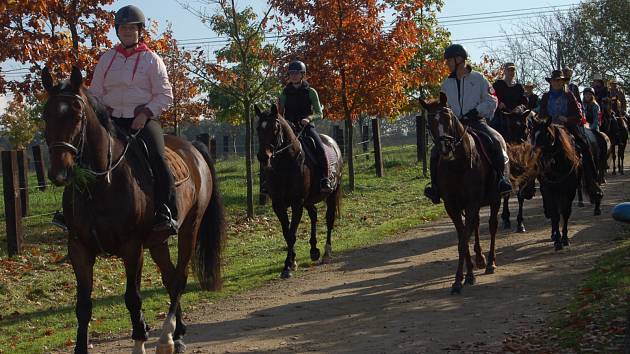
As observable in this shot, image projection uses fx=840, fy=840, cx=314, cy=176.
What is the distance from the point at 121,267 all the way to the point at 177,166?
6.65m

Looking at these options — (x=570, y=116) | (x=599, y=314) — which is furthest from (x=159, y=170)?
(x=570, y=116)

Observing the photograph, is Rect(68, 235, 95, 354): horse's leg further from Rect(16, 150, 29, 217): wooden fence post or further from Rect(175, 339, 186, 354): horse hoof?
Rect(16, 150, 29, 217): wooden fence post

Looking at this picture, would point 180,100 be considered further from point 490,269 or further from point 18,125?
point 490,269

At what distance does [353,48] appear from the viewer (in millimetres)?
23297

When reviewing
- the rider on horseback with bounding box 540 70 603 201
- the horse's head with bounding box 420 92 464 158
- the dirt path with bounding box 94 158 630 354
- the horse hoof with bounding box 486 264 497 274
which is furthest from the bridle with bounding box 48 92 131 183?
the rider on horseback with bounding box 540 70 603 201

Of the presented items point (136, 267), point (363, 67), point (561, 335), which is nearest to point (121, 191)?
point (136, 267)

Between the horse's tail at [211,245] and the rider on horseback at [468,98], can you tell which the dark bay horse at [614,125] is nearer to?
the rider on horseback at [468,98]

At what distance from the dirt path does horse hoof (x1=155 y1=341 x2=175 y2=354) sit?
13.4 inches

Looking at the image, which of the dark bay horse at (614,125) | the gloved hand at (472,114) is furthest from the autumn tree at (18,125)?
the gloved hand at (472,114)

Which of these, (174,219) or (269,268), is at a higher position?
(174,219)

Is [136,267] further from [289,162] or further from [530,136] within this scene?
[530,136]

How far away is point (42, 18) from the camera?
47.3 feet

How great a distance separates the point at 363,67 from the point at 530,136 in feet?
31.8

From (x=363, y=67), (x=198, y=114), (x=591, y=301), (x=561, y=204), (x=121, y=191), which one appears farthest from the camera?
(x=198, y=114)
